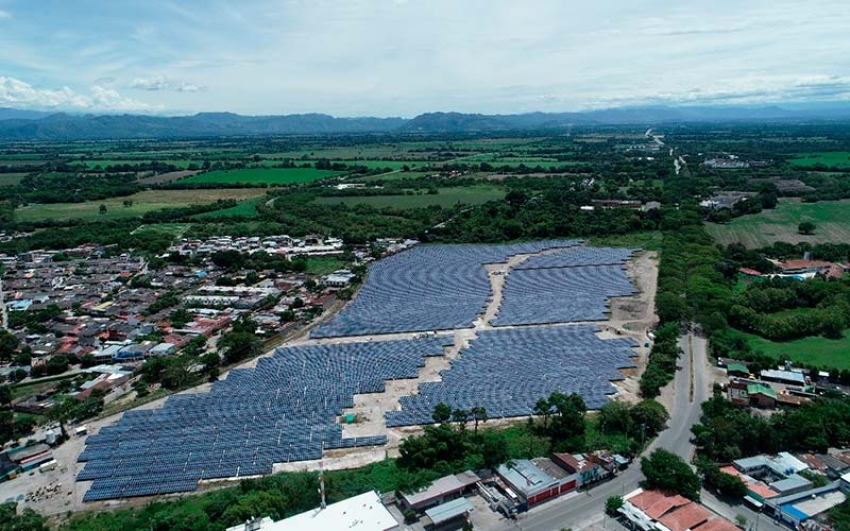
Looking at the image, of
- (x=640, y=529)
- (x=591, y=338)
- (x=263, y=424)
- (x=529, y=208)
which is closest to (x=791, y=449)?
(x=640, y=529)

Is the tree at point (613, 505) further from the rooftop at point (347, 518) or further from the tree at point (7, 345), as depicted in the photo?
the tree at point (7, 345)

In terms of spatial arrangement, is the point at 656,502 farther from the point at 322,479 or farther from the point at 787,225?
the point at 787,225

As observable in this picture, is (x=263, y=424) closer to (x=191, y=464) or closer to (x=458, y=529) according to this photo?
(x=191, y=464)

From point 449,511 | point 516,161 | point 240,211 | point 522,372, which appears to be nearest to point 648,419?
point 522,372

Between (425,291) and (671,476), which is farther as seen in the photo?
(425,291)

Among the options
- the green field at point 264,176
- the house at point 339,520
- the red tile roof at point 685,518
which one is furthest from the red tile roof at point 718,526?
the green field at point 264,176
